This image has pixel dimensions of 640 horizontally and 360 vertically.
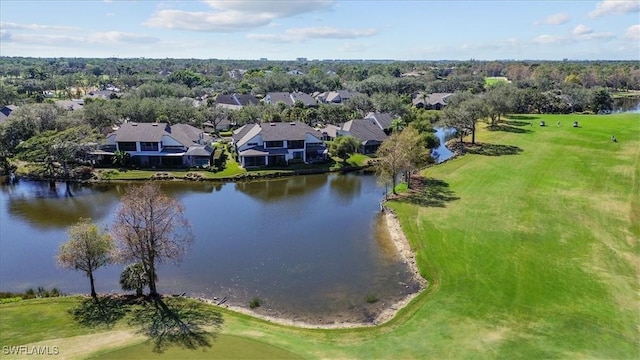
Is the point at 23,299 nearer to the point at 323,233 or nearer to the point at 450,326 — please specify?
the point at 323,233

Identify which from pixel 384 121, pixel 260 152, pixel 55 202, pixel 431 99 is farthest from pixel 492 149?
pixel 55 202

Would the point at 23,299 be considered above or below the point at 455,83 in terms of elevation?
below

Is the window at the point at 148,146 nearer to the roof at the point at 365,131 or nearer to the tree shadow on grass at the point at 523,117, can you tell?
the roof at the point at 365,131

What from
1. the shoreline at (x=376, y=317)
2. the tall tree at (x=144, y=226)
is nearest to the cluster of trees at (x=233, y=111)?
the tall tree at (x=144, y=226)

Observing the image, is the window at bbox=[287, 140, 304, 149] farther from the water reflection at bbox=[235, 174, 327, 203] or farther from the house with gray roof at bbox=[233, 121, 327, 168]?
the water reflection at bbox=[235, 174, 327, 203]

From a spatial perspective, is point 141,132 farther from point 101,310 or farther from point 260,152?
point 101,310

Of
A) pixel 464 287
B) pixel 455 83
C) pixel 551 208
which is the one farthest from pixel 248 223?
pixel 455 83
